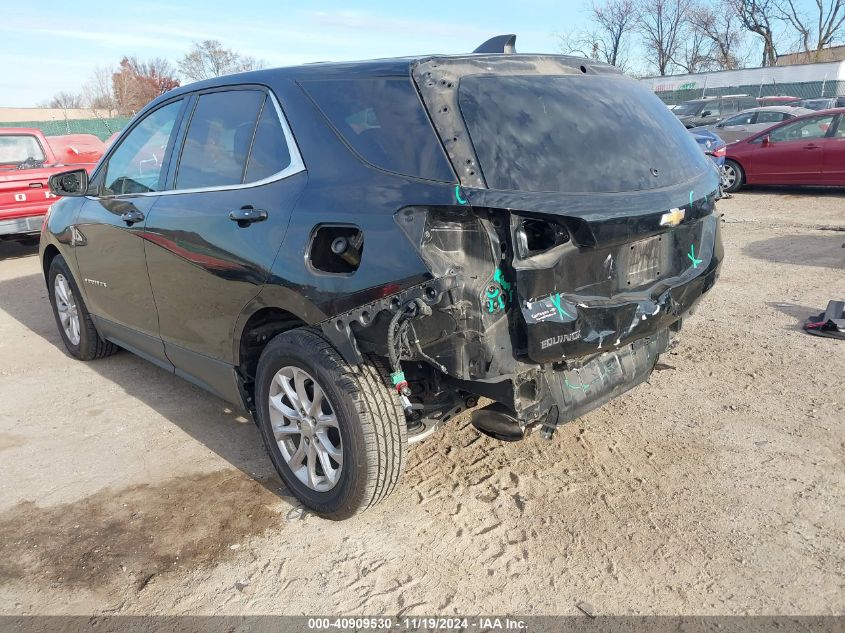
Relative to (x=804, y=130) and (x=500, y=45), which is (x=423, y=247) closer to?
(x=500, y=45)

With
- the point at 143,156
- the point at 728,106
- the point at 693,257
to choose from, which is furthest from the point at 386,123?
the point at 728,106

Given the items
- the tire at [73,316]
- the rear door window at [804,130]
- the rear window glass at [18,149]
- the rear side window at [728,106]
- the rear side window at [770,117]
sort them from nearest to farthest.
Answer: the tire at [73,316] < the rear window glass at [18,149] < the rear door window at [804,130] < the rear side window at [770,117] < the rear side window at [728,106]

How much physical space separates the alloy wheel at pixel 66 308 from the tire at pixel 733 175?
1220 centimetres

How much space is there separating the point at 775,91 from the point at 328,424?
38.1 metres

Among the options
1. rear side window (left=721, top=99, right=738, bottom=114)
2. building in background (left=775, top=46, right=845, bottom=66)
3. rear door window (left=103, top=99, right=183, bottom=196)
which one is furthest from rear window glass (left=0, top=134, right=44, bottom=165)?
building in background (left=775, top=46, right=845, bottom=66)

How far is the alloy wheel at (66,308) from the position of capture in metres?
5.21

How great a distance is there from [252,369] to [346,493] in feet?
3.02

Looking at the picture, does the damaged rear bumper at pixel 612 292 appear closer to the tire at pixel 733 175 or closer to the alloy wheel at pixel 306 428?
the alloy wheel at pixel 306 428

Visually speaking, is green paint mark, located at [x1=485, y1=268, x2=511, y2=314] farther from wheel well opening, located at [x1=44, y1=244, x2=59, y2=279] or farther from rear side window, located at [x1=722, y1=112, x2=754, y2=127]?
rear side window, located at [x1=722, y1=112, x2=754, y2=127]

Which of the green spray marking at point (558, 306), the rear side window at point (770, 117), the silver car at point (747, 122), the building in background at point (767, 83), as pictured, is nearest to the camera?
the green spray marking at point (558, 306)

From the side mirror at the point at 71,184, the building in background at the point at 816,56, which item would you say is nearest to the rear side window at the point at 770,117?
the side mirror at the point at 71,184

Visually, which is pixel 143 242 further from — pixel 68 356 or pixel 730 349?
pixel 730 349

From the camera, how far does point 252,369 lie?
11.2 ft

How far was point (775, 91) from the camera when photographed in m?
34.1
